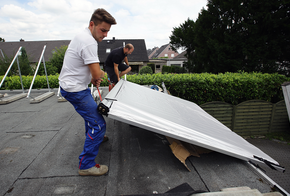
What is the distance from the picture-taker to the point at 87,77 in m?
1.68

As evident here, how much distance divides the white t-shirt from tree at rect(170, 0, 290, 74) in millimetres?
9635

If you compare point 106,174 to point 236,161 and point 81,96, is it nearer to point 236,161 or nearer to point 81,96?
point 81,96

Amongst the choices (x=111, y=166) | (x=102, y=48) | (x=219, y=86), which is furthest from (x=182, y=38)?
(x=111, y=166)

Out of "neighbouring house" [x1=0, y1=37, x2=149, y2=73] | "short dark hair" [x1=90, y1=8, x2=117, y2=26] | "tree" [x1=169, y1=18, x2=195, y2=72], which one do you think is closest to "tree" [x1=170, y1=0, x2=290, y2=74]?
"tree" [x1=169, y1=18, x2=195, y2=72]

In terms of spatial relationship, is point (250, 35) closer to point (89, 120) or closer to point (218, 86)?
point (218, 86)

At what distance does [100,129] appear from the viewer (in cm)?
164

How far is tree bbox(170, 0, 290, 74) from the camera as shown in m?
7.90

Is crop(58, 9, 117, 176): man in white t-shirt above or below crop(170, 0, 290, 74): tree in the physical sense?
below

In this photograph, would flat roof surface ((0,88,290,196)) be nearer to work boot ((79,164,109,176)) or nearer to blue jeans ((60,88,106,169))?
work boot ((79,164,109,176))

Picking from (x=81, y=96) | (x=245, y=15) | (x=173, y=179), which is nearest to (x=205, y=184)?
(x=173, y=179)

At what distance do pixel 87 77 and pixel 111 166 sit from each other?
42.0 inches

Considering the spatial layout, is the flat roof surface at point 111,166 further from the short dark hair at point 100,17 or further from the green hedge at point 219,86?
the green hedge at point 219,86

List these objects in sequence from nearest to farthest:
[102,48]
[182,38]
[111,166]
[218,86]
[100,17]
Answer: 1. [100,17]
2. [111,166]
3. [218,86]
4. [182,38]
5. [102,48]

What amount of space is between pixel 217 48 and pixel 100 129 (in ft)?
33.4
